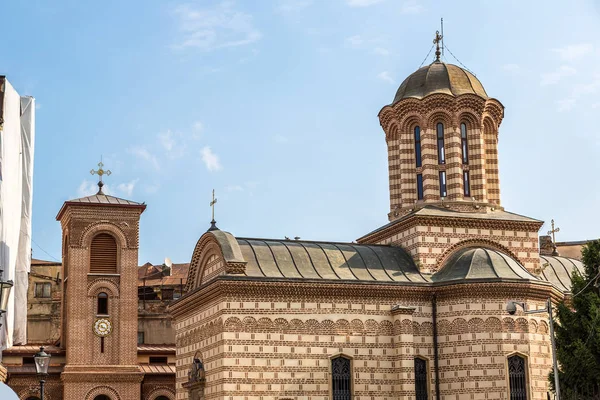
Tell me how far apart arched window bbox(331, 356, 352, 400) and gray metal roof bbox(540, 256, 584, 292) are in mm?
8628

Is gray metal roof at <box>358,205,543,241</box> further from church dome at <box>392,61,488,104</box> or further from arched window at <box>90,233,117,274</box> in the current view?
arched window at <box>90,233,117,274</box>

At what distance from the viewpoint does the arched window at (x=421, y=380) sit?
30.0 metres

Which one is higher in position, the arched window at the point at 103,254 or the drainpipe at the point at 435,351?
the arched window at the point at 103,254

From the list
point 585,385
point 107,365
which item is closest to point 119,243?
point 107,365

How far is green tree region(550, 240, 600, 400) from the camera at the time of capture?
25.9 m

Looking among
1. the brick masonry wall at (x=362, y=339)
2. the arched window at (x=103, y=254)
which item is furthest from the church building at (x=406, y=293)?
the arched window at (x=103, y=254)

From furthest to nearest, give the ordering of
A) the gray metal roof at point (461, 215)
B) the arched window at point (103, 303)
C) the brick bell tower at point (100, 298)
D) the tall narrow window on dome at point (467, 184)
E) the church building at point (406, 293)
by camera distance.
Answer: the arched window at point (103, 303) → the brick bell tower at point (100, 298) → the tall narrow window on dome at point (467, 184) → the gray metal roof at point (461, 215) → the church building at point (406, 293)

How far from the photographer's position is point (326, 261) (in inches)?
1219

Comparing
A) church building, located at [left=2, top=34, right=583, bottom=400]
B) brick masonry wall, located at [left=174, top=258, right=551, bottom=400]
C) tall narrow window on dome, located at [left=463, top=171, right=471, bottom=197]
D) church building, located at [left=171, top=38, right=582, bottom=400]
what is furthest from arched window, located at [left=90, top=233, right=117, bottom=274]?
tall narrow window on dome, located at [left=463, top=171, right=471, bottom=197]

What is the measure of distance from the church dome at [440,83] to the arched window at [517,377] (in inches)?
377

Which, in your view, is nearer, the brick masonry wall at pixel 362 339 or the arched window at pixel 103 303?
the brick masonry wall at pixel 362 339

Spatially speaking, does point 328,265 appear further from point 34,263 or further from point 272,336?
point 34,263

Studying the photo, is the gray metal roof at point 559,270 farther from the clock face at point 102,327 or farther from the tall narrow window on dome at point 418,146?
the clock face at point 102,327

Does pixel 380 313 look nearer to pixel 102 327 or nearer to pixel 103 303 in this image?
pixel 102 327
